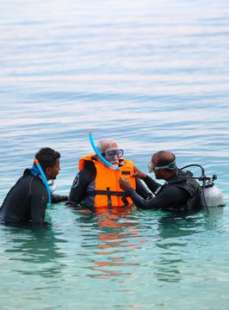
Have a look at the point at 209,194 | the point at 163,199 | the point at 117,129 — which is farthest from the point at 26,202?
the point at 117,129

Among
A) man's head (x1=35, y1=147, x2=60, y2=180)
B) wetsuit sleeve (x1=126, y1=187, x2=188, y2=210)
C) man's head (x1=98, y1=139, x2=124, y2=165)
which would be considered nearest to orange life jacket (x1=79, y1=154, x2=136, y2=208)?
man's head (x1=98, y1=139, x2=124, y2=165)

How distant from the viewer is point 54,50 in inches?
1379

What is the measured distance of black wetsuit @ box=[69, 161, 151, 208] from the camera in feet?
44.2

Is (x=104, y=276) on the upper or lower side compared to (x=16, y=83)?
lower

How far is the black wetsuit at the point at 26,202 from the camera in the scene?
12.1 m

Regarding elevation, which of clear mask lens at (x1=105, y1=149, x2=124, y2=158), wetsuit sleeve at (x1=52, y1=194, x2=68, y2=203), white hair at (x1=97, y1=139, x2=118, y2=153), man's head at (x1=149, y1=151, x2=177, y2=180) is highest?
white hair at (x1=97, y1=139, x2=118, y2=153)

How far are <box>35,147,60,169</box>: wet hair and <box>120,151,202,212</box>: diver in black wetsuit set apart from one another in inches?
53.4

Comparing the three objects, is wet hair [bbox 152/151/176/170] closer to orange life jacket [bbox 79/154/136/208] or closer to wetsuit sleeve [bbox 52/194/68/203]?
orange life jacket [bbox 79/154/136/208]

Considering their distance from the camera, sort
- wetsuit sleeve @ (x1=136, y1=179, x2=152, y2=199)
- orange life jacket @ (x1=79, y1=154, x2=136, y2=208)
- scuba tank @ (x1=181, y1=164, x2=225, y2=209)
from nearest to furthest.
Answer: scuba tank @ (x1=181, y1=164, x2=225, y2=209) → orange life jacket @ (x1=79, y1=154, x2=136, y2=208) → wetsuit sleeve @ (x1=136, y1=179, x2=152, y2=199)

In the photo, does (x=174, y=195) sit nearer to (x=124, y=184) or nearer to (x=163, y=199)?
(x=163, y=199)

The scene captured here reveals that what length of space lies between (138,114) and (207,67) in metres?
7.18

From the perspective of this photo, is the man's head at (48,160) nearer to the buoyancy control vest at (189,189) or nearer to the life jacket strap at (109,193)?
the life jacket strap at (109,193)

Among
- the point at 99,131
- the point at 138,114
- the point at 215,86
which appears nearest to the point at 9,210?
the point at 99,131

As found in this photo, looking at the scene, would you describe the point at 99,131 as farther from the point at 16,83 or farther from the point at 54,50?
the point at 54,50
